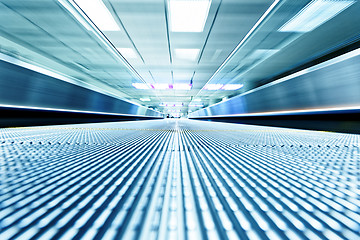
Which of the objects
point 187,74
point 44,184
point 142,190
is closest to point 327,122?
point 142,190

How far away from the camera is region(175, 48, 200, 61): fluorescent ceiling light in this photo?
137 inches

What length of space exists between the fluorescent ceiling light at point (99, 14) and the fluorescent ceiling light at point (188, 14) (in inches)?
40.5

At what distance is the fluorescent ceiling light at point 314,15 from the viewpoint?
206 cm

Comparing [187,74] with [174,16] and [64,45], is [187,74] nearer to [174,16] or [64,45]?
[174,16]

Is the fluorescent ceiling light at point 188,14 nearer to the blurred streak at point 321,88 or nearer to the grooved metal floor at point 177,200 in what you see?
the blurred streak at point 321,88

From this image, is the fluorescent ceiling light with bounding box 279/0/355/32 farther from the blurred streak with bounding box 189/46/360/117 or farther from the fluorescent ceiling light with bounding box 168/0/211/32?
the fluorescent ceiling light with bounding box 168/0/211/32

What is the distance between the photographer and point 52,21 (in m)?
2.64

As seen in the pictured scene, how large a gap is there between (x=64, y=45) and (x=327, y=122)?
5.50m

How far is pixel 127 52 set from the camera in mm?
3625

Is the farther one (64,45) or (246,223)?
(64,45)

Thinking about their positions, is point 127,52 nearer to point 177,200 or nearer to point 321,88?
point 321,88

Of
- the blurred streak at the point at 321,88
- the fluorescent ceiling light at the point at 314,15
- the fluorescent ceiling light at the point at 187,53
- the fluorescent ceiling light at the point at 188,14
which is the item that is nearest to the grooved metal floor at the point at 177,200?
the blurred streak at the point at 321,88

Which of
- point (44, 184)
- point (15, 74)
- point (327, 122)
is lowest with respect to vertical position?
point (44, 184)

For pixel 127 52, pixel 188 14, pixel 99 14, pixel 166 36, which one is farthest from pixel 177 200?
pixel 127 52
